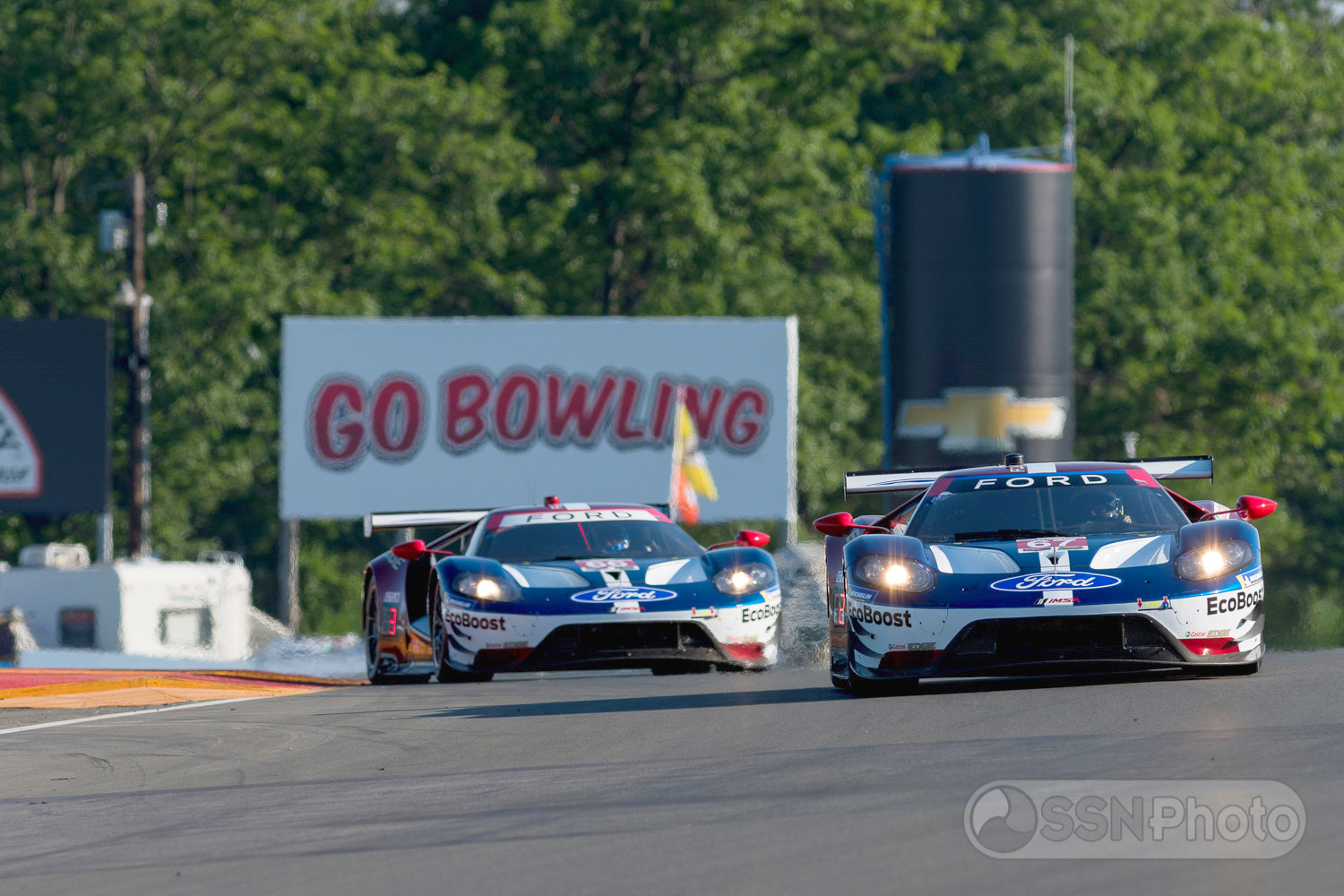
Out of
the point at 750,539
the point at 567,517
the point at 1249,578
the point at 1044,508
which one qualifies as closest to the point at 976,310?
the point at 750,539

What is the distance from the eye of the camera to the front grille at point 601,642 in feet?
41.4

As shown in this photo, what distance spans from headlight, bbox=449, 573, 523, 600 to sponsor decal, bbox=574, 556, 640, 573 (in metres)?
0.50

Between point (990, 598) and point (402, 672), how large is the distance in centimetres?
639

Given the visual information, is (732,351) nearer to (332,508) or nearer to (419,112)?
(332,508)

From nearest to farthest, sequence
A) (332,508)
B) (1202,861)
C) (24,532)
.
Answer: (1202,861)
(332,508)
(24,532)

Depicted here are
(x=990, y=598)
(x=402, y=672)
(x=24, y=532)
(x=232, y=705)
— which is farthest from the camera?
(x=24, y=532)

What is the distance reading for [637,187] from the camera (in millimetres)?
43844

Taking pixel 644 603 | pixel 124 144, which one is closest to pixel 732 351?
pixel 124 144

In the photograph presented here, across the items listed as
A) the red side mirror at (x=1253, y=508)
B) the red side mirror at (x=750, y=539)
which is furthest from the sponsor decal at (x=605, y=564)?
the red side mirror at (x=1253, y=508)

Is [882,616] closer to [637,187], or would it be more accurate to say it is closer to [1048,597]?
[1048,597]

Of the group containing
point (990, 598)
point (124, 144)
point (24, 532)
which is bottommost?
point (24, 532)

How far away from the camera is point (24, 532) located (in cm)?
4138

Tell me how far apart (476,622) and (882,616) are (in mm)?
3396

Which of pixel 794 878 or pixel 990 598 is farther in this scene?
pixel 990 598
